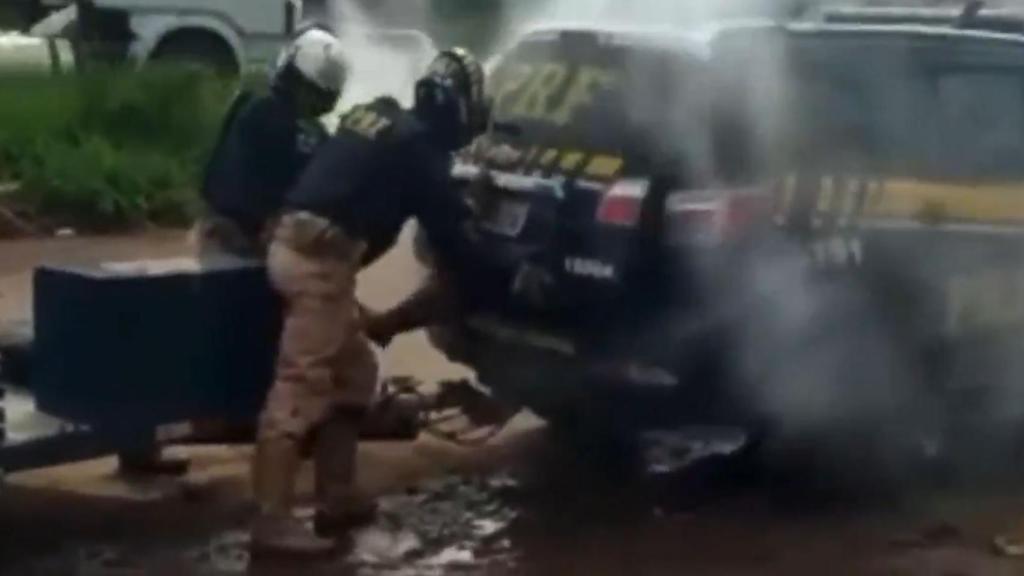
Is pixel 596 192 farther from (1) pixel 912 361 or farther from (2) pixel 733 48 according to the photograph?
(1) pixel 912 361

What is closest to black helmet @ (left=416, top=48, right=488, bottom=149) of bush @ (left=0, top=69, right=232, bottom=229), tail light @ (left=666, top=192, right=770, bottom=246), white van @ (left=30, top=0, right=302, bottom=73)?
tail light @ (left=666, top=192, right=770, bottom=246)

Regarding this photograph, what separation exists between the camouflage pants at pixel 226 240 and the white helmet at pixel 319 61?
678 millimetres

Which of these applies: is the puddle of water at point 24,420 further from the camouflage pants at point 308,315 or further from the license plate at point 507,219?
the license plate at point 507,219

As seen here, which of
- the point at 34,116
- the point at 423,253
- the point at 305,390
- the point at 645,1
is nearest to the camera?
the point at 305,390

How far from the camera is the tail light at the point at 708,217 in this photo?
24.9ft

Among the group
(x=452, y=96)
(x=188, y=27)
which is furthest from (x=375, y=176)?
(x=188, y=27)

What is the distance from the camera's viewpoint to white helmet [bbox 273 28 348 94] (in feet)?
24.6

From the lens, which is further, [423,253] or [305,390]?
[423,253]

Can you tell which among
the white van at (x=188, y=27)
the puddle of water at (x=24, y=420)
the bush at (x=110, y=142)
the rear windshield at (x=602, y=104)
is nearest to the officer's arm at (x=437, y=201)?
the rear windshield at (x=602, y=104)

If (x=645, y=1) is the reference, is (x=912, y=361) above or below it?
below

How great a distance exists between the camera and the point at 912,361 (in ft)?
26.3

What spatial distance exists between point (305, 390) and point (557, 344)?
1030 millimetres

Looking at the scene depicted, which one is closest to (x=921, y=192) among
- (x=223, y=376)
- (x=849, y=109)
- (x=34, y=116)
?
(x=849, y=109)

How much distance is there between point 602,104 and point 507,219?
0.55 m
